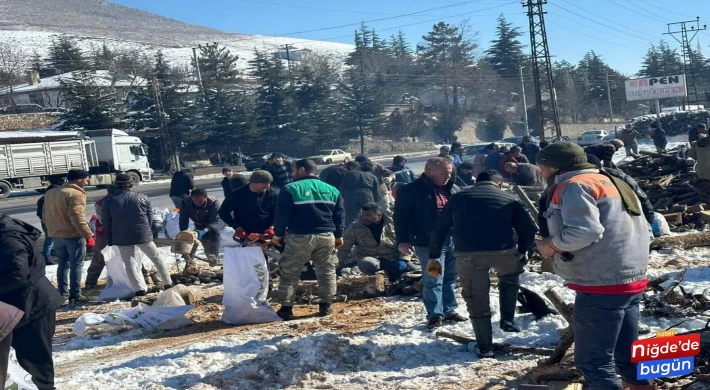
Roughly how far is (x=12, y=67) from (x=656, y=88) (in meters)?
73.0

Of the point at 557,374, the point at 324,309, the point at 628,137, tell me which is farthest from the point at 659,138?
the point at 557,374

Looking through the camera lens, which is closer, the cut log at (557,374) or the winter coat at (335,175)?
the cut log at (557,374)

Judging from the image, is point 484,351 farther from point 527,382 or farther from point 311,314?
point 311,314

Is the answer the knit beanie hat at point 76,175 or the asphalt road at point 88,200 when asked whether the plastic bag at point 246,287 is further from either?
the asphalt road at point 88,200

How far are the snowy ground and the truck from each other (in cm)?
2822

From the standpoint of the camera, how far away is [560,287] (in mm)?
7992

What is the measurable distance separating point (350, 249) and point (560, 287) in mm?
3037

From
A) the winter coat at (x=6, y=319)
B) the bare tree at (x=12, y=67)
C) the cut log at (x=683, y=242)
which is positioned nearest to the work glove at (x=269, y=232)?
the winter coat at (x=6, y=319)

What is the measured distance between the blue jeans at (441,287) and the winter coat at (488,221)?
2.81 ft

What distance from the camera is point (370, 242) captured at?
31.8ft

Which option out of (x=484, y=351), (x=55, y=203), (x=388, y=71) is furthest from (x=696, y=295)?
(x=388, y=71)

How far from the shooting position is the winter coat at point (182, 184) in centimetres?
1345

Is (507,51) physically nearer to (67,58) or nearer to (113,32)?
(67,58)

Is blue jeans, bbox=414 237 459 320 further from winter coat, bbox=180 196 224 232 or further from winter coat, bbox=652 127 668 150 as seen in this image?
winter coat, bbox=652 127 668 150
